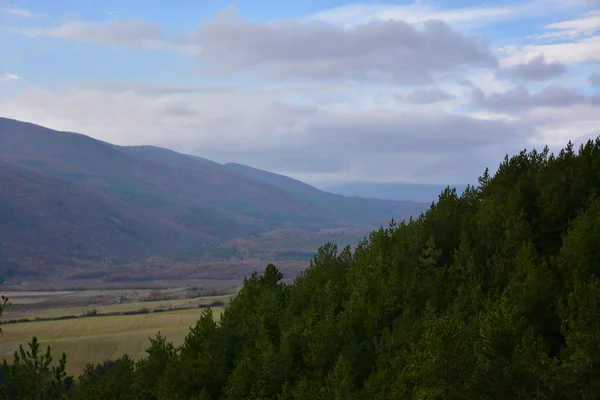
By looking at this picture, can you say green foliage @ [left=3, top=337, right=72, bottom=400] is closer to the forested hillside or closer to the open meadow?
the forested hillside

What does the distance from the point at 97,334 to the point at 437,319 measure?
373ft

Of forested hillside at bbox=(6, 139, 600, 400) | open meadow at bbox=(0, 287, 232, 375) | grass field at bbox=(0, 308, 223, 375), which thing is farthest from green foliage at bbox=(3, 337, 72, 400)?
grass field at bbox=(0, 308, 223, 375)

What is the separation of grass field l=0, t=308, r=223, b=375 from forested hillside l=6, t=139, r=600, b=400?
2327 inches

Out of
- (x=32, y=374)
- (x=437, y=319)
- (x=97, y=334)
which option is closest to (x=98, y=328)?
(x=97, y=334)

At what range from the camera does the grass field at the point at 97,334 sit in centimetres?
12316

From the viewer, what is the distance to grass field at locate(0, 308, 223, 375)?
4849 inches

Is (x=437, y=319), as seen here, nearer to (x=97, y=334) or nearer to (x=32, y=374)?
(x=32, y=374)

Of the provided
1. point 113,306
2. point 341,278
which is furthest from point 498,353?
point 113,306

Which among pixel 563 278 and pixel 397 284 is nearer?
pixel 563 278

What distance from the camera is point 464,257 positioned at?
2242 inches

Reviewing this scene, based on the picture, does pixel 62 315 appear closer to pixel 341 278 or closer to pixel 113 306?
pixel 113 306

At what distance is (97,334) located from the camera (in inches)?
5507

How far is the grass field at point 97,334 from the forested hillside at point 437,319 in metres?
59.1

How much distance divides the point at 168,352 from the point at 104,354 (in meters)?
68.9
